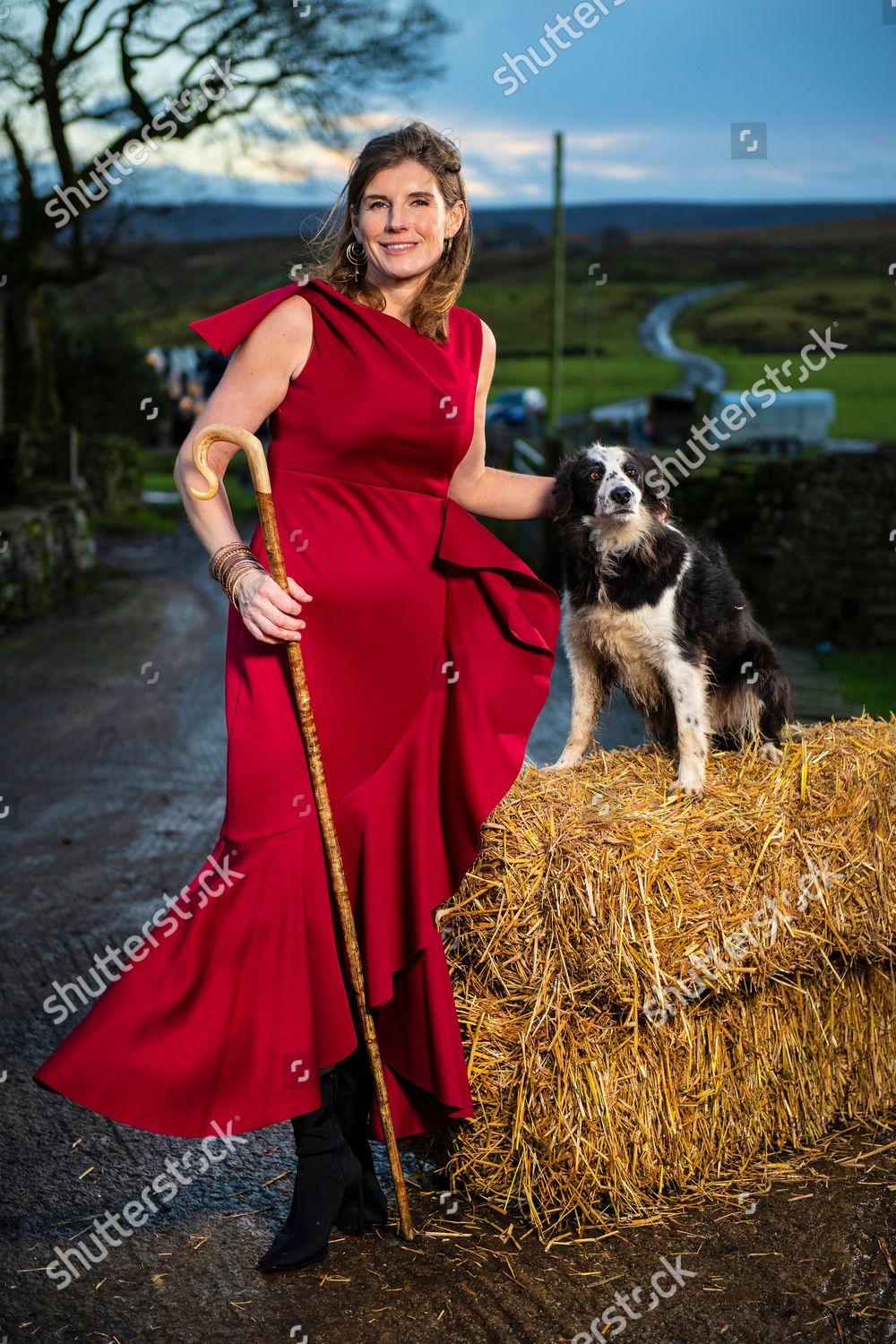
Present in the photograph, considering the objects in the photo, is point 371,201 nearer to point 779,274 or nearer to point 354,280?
point 354,280

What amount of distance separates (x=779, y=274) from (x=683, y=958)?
56987 mm

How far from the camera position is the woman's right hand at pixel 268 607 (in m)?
2.96

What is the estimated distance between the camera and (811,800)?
152 inches

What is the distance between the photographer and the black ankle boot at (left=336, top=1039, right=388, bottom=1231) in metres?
3.45

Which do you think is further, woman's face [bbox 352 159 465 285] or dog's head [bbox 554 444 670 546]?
dog's head [bbox 554 444 670 546]

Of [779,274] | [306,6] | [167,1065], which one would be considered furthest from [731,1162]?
[779,274]
